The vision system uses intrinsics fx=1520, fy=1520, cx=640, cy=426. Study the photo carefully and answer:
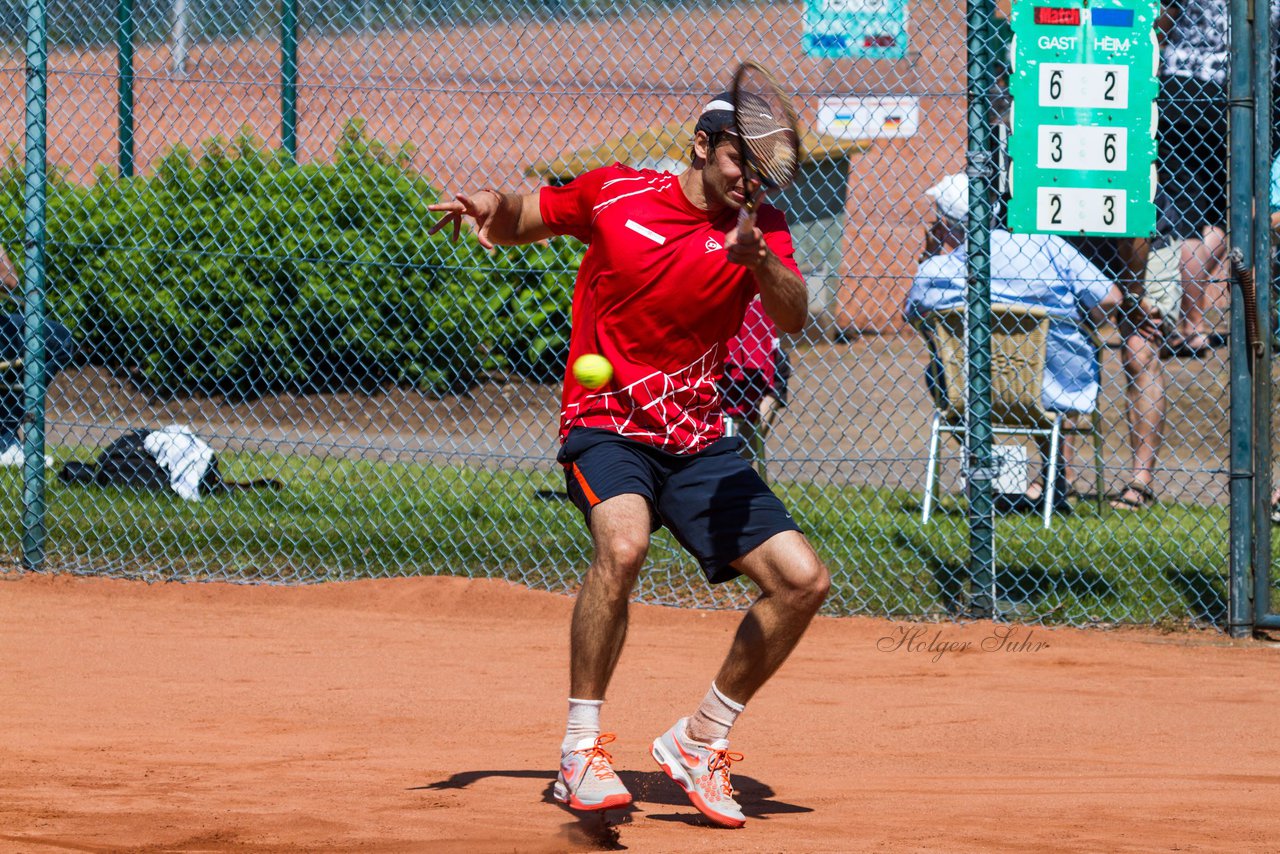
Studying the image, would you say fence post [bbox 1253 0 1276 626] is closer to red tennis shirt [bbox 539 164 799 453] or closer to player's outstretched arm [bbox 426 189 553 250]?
red tennis shirt [bbox 539 164 799 453]

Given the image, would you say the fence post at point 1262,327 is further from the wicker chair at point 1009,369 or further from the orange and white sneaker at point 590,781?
the orange and white sneaker at point 590,781

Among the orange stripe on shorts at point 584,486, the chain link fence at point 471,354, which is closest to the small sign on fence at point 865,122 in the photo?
the chain link fence at point 471,354

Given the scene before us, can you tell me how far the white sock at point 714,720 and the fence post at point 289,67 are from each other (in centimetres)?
605

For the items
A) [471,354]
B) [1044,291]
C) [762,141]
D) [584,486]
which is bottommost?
[471,354]

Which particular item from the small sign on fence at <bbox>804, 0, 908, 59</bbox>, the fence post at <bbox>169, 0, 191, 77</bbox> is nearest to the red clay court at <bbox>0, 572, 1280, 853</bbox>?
Answer: the small sign on fence at <bbox>804, 0, 908, 59</bbox>

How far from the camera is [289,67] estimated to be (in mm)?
9789

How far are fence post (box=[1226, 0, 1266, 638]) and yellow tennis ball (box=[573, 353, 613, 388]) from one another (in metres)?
3.33

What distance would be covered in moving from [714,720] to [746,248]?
1.28 metres

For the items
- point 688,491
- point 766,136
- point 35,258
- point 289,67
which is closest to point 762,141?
point 766,136

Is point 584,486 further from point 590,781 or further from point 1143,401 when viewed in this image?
point 1143,401

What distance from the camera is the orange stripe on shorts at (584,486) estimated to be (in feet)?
13.1

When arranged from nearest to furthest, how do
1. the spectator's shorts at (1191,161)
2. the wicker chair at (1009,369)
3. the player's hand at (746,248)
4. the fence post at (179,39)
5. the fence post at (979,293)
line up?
the player's hand at (746,248), the fence post at (979,293), the spectator's shorts at (1191,161), the wicker chair at (1009,369), the fence post at (179,39)

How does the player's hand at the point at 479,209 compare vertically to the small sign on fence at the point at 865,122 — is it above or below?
above

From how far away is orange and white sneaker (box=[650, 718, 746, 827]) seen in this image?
3912mm
